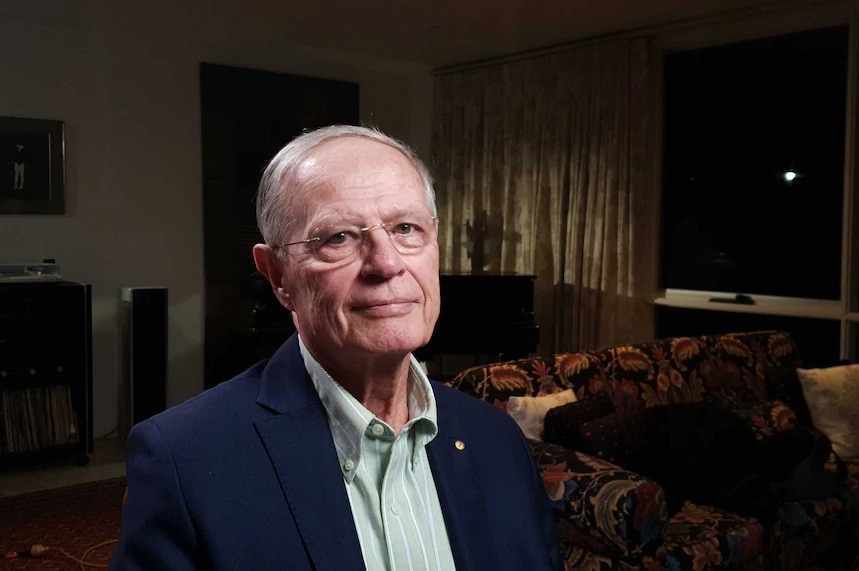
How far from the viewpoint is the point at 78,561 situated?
3.24 meters

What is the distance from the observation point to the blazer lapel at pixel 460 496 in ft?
3.43

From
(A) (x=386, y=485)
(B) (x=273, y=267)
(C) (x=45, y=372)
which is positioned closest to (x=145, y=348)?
(C) (x=45, y=372)

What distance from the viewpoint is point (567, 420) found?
8.72 ft

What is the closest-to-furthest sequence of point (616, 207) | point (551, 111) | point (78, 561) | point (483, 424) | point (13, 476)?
point (483, 424) → point (78, 561) → point (13, 476) → point (616, 207) → point (551, 111)

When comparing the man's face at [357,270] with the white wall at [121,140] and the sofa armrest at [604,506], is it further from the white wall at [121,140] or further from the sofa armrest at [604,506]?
the white wall at [121,140]

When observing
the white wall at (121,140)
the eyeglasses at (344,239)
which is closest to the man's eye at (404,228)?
the eyeglasses at (344,239)

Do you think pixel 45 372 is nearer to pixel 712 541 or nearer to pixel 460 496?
pixel 712 541

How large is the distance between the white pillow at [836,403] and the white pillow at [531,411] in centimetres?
144

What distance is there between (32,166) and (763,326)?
467cm

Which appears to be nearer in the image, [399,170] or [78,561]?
[399,170]

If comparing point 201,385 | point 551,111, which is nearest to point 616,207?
point 551,111

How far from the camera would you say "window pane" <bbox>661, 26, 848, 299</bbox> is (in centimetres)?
471

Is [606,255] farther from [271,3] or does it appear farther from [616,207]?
[271,3]

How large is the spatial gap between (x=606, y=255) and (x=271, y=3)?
271 cm
